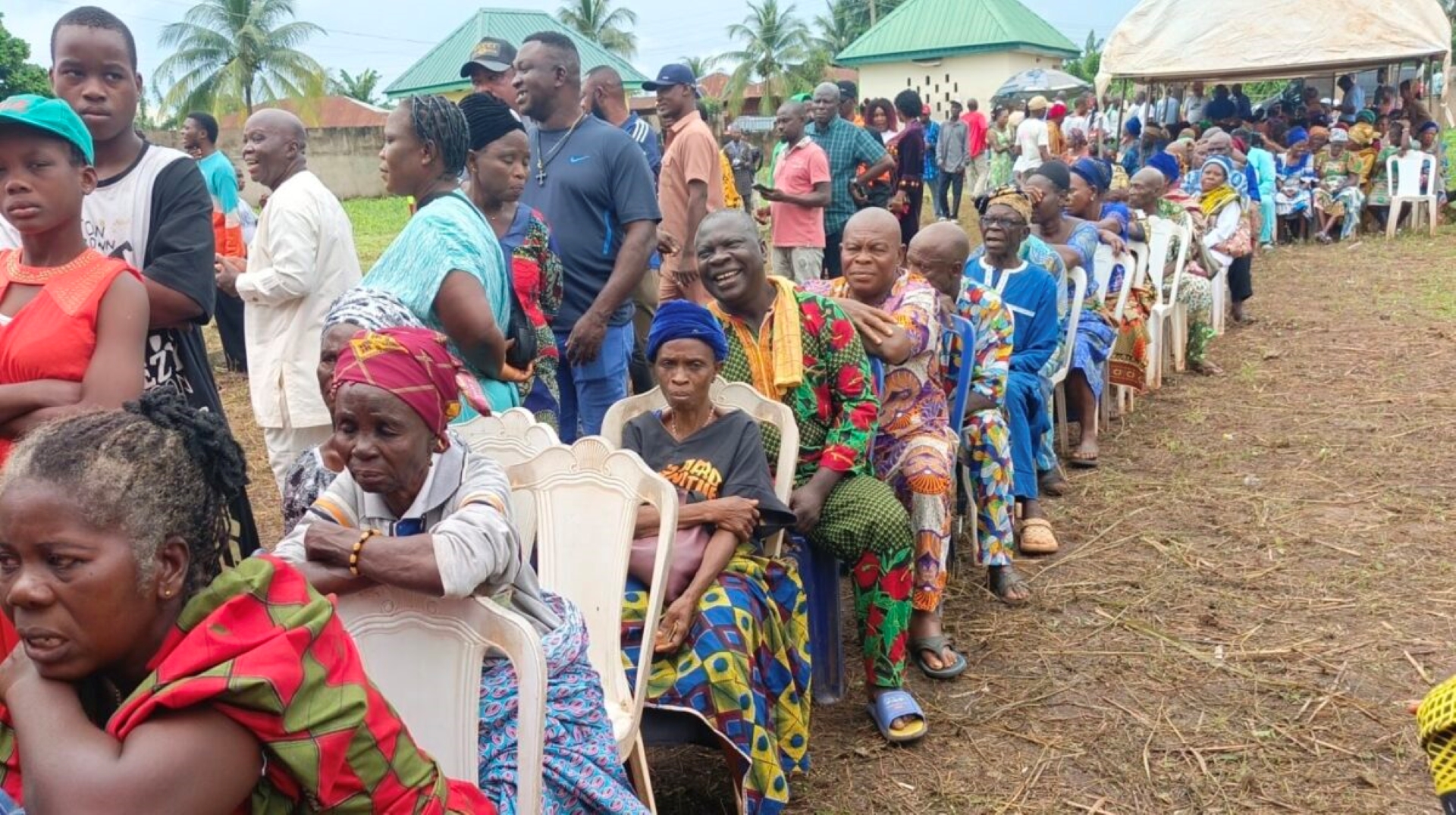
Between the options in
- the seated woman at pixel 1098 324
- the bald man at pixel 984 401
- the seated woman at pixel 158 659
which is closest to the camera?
the seated woman at pixel 158 659

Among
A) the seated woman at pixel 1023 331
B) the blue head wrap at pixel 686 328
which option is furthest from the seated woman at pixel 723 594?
the seated woman at pixel 1023 331

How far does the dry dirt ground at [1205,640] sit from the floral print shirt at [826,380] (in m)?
0.93

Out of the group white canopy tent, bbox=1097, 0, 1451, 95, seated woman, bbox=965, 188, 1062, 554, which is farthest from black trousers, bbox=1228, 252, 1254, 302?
white canopy tent, bbox=1097, 0, 1451, 95

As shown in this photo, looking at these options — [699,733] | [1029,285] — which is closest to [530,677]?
[699,733]

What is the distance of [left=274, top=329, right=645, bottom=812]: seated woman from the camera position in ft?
6.54

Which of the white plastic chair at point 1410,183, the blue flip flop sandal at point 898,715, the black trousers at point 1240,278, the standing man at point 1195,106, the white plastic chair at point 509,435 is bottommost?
the blue flip flop sandal at point 898,715

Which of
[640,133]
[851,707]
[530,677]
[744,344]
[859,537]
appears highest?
[640,133]

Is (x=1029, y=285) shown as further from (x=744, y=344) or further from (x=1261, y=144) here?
(x=1261, y=144)

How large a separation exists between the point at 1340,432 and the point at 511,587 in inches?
231

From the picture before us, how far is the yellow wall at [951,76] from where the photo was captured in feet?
106

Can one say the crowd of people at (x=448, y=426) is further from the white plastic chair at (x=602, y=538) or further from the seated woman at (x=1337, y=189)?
the seated woman at (x=1337, y=189)

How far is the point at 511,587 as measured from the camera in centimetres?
223

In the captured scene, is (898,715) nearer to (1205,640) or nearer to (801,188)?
(1205,640)

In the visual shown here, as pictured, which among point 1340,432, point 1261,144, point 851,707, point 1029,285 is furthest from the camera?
point 1261,144
